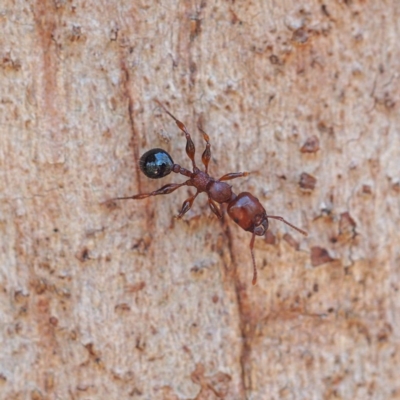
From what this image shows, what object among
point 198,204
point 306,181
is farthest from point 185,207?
point 306,181

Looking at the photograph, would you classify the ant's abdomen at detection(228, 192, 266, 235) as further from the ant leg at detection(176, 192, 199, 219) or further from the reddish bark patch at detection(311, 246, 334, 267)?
the reddish bark patch at detection(311, 246, 334, 267)

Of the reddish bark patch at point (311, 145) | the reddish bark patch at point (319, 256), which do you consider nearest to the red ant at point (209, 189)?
the reddish bark patch at point (319, 256)

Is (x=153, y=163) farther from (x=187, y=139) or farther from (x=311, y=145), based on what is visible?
(x=311, y=145)

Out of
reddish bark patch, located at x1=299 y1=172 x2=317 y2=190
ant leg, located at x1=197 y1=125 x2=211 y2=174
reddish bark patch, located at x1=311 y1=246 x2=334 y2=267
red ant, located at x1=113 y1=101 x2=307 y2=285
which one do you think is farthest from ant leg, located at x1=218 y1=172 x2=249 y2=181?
reddish bark patch, located at x1=311 y1=246 x2=334 y2=267

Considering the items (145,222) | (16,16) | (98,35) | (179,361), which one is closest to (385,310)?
(179,361)

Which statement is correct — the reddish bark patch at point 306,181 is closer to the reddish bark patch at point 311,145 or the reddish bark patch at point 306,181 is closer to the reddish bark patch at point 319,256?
the reddish bark patch at point 311,145

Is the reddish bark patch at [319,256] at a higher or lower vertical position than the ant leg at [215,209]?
lower
